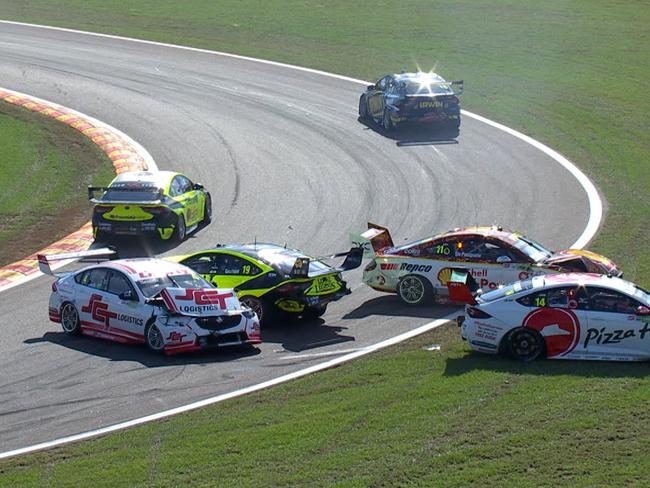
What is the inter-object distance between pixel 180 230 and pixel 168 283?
7.52 m

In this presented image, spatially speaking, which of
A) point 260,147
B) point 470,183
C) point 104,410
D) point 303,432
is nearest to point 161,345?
point 104,410

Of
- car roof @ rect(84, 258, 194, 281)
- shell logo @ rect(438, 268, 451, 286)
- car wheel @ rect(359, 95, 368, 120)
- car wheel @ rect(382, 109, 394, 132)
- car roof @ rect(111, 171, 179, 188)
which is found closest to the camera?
car roof @ rect(84, 258, 194, 281)

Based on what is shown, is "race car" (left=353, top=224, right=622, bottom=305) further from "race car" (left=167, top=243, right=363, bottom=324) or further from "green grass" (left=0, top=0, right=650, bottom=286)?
"green grass" (left=0, top=0, right=650, bottom=286)

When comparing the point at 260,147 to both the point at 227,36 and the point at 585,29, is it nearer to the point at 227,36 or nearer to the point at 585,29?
the point at 227,36

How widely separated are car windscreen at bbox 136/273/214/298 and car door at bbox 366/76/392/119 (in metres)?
18.7

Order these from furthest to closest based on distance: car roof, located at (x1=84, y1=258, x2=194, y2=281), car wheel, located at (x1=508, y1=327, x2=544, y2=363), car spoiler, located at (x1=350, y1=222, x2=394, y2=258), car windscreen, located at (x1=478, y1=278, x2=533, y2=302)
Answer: car spoiler, located at (x1=350, y1=222, x2=394, y2=258) < car roof, located at (x1=84, y1=258, x2=194, y2=281) < car windscreen, located at (x1=478, y1=278, x2=533, y2=302) < car wheel, located at (x1=508, y1=327, x2=544, y2=363)

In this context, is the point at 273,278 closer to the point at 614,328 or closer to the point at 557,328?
the point at 557,328

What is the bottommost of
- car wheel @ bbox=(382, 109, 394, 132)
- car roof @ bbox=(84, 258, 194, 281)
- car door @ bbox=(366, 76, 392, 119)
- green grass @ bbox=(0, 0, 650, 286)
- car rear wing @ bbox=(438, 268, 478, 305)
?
car roof @ bbox=(84, 258, 194, 281)

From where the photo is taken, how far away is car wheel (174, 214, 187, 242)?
27.4 metres

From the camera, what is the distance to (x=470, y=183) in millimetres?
31891

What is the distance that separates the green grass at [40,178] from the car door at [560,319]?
517 inches

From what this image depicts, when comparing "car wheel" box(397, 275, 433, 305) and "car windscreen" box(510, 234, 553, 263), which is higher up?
"car windscreen" box(510, 234, 553, 263)

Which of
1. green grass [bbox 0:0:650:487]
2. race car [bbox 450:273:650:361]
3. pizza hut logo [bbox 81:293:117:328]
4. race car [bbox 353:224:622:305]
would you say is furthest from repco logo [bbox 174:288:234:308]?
race car [bbox 450:273:650:361]

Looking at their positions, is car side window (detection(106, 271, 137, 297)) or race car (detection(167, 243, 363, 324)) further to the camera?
race car (detection(167, 243, 363, 324))
